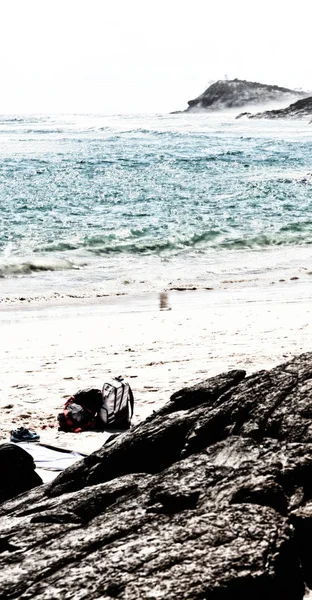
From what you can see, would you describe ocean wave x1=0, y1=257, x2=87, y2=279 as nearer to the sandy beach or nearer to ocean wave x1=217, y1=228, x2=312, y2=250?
the sandy beach

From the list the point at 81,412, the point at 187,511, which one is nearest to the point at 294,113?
the point at 81,412

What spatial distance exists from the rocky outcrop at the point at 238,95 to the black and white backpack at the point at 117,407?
570ft

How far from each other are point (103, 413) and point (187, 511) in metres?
4.12

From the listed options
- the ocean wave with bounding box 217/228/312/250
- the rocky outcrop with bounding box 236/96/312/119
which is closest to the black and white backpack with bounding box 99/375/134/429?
the ocean wave with bounding box 217/228/312/250

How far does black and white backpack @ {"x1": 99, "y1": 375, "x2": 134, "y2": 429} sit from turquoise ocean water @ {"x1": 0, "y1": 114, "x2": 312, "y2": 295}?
795cm

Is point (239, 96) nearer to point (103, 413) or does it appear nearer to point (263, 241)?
point (263, 241)

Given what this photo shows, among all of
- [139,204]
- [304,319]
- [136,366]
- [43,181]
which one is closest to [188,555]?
[136,366]

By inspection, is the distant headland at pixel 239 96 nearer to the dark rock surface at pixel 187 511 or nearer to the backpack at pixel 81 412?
the backpack at pixel 81 412

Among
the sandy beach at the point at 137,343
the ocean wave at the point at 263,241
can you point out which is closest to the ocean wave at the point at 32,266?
the sandy beach at the point at 137,343

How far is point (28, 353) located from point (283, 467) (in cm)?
700

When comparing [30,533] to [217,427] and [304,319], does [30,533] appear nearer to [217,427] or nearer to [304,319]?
[217,427]

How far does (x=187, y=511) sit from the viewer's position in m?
4.12

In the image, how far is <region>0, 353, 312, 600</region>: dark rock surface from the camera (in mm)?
3637

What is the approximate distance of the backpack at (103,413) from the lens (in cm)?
808
